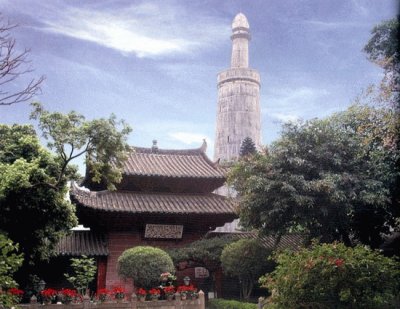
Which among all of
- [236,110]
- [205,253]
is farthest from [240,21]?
[205,253]

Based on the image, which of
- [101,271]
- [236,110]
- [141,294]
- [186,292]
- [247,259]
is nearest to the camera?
[141,294]

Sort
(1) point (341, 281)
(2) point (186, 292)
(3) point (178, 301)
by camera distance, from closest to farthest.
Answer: (1) point (341, 281)
(3) point (178, 301)
(2) point (186, 292)

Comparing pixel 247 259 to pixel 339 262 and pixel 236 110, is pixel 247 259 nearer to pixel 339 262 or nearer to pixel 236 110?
pixel 339 262

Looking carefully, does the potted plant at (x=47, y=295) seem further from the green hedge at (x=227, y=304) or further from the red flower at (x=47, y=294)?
the green hedge at (x=227, y=304)

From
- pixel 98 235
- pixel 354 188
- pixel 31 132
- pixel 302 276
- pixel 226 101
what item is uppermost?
pixel 226 101

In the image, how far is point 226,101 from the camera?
53.3m

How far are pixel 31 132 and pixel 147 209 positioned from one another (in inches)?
274

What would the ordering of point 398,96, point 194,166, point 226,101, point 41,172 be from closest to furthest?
point 398,96, point 41,172, point 194,166, point 226,101

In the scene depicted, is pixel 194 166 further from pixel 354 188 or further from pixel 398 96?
pixel 398 96

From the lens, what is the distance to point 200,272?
910 inches

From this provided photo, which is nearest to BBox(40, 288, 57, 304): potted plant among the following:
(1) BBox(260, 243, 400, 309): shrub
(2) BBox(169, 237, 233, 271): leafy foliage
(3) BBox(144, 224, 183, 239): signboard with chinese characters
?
(1) BBox(260, 243, 400, 309): shrub

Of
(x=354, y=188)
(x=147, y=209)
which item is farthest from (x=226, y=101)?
(x=354, y=188)

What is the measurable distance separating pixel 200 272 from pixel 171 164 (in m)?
5.61

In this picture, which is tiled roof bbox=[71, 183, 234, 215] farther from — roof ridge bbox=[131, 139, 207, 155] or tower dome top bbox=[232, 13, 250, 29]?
tower dome top bbox=[232, 13, 250, 29]
